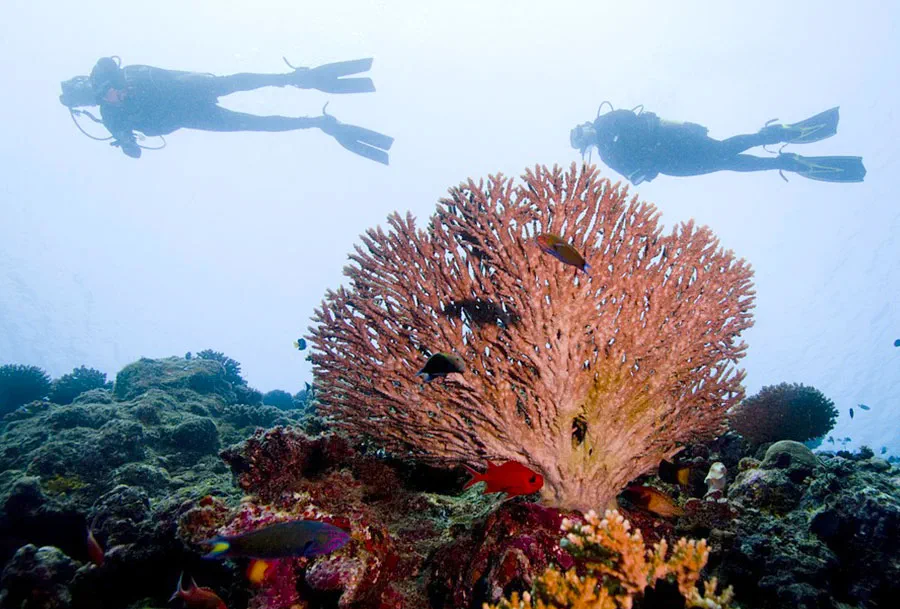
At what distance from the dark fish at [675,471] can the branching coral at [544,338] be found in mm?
111

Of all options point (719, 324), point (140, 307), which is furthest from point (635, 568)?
point (140, 307)

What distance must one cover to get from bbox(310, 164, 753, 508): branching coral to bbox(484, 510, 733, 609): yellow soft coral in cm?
135

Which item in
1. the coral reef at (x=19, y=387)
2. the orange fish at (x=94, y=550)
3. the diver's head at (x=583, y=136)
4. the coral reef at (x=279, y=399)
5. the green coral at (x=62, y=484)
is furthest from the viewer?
the coral reef at (x=279, y=399)

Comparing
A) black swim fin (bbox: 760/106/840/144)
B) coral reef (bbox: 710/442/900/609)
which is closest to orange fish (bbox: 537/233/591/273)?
coral reef (bbox: 710/442/900/609)

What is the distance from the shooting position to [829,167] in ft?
54.9

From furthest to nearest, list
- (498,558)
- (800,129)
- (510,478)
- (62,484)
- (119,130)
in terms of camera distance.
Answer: (800,129) → (119,130) → (62,484) → (498,558) → (510,478)

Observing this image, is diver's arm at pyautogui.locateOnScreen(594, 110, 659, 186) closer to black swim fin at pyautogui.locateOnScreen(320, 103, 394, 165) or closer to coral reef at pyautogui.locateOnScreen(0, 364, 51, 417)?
black swim fin at pyautogui.locateOnScreen(320, 103, 394, 165)

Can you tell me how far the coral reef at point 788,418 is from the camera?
23.2 feet

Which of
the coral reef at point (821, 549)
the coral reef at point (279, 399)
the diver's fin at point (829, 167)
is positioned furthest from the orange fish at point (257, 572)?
the diver's fin at point (829, 167)

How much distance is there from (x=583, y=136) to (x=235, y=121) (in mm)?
14671

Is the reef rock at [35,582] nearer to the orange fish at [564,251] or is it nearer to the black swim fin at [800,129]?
the orange fish at [564,251]

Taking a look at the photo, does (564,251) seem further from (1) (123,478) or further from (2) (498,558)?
(1) (123,478)

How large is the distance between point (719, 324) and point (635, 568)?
2.87m

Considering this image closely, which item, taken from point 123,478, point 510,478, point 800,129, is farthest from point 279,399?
point 800,129
